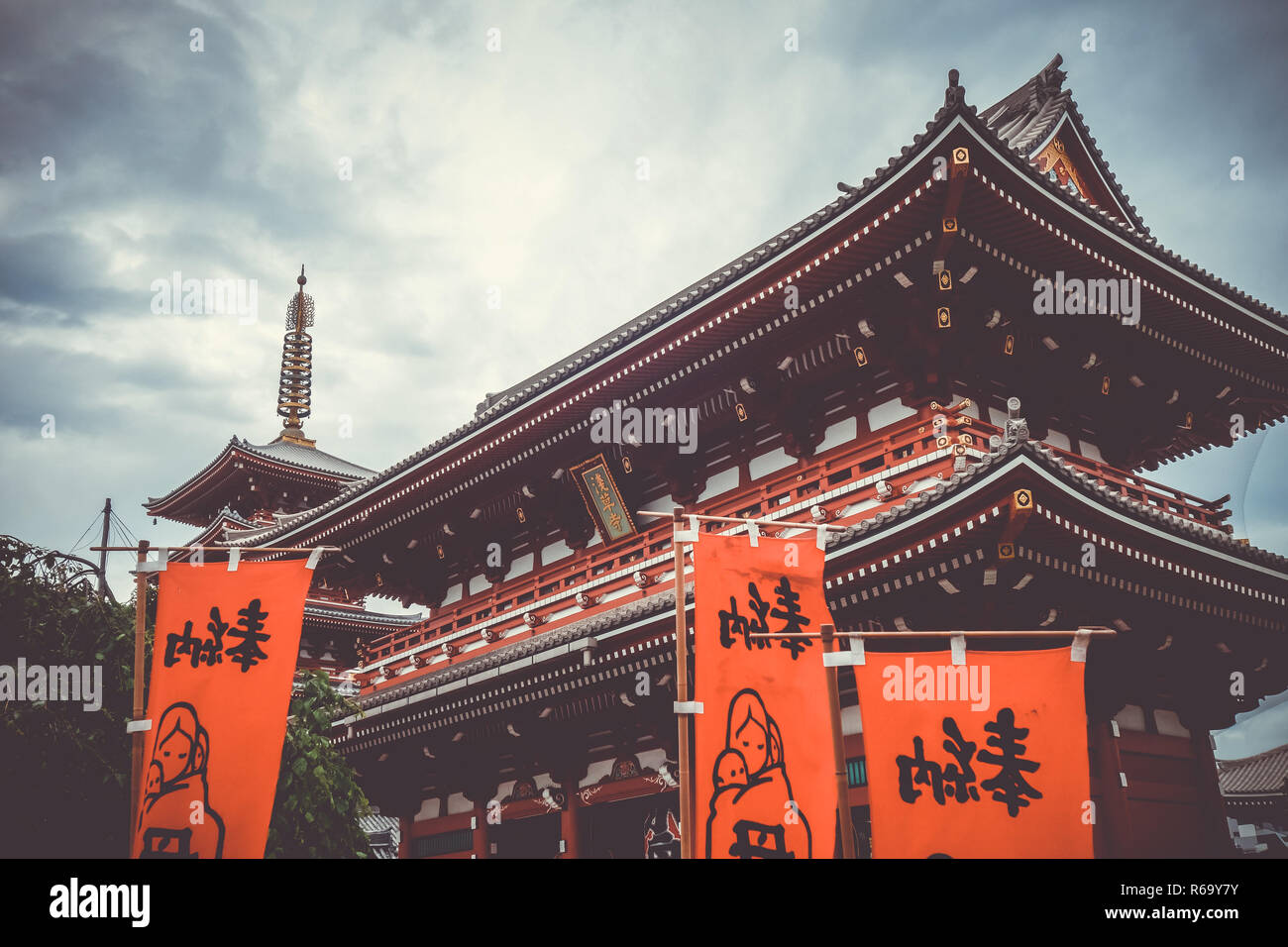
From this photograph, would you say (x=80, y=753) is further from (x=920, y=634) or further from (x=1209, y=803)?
(x=1209, y=803)

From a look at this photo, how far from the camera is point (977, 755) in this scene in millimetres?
8078

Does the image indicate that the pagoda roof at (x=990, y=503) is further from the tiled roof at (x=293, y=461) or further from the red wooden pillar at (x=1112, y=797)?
the tiled roof at (x=293, y=461)

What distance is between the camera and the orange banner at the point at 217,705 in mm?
8992

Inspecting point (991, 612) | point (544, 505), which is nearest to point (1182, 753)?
point (991, 612)

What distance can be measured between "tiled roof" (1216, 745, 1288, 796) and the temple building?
20.6m

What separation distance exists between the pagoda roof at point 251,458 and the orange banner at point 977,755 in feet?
86.9

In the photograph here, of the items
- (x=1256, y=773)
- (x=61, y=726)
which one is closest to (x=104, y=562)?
(x=61, y=726)

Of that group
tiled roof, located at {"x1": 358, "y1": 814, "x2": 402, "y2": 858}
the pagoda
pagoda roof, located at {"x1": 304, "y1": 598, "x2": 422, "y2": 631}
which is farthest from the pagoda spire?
tiled roof, located at {"x1": 358, "y1": 814, "x2": 402, "y2": 858}

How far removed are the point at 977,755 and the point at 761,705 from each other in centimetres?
189

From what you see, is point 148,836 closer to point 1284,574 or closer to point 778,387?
point 778,387

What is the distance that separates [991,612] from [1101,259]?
16.6 feet

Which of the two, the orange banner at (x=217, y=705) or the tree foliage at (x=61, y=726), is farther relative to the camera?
the tree foliage at (x=61, y=726)

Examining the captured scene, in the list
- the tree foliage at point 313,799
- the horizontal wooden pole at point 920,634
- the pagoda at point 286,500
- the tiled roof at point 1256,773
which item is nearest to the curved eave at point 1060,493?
the horizontal wooden pole at point 920,634

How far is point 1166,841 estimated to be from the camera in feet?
38.2
